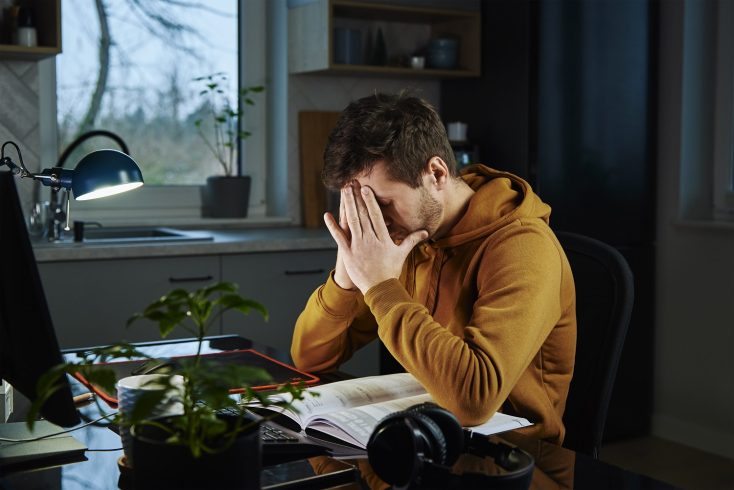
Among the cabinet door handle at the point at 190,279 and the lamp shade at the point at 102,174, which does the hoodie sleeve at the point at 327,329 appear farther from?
the cabinet door handle at the point at 190,279

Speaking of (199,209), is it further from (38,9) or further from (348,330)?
(348,330)

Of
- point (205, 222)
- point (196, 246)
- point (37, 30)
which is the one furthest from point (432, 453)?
point (205, 222)

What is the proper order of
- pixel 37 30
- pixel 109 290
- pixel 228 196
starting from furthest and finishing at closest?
pixel 228 196, pixel 37 30, pixel 109 290

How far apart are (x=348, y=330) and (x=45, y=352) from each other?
0.93 meters

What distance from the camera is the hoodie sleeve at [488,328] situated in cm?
151

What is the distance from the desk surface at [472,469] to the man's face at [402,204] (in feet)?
1.98

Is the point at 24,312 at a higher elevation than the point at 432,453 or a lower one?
higher

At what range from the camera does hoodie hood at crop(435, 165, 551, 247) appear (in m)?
1.79

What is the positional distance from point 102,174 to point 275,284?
6.01 ft

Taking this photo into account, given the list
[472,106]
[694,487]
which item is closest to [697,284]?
[694,487]

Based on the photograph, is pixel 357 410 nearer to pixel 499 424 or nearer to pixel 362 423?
pixel 362 423

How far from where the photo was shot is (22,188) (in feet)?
11.4

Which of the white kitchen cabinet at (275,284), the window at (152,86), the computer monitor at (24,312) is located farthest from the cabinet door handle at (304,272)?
the computer monitor at (24,312)

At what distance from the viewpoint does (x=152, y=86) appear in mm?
3846
